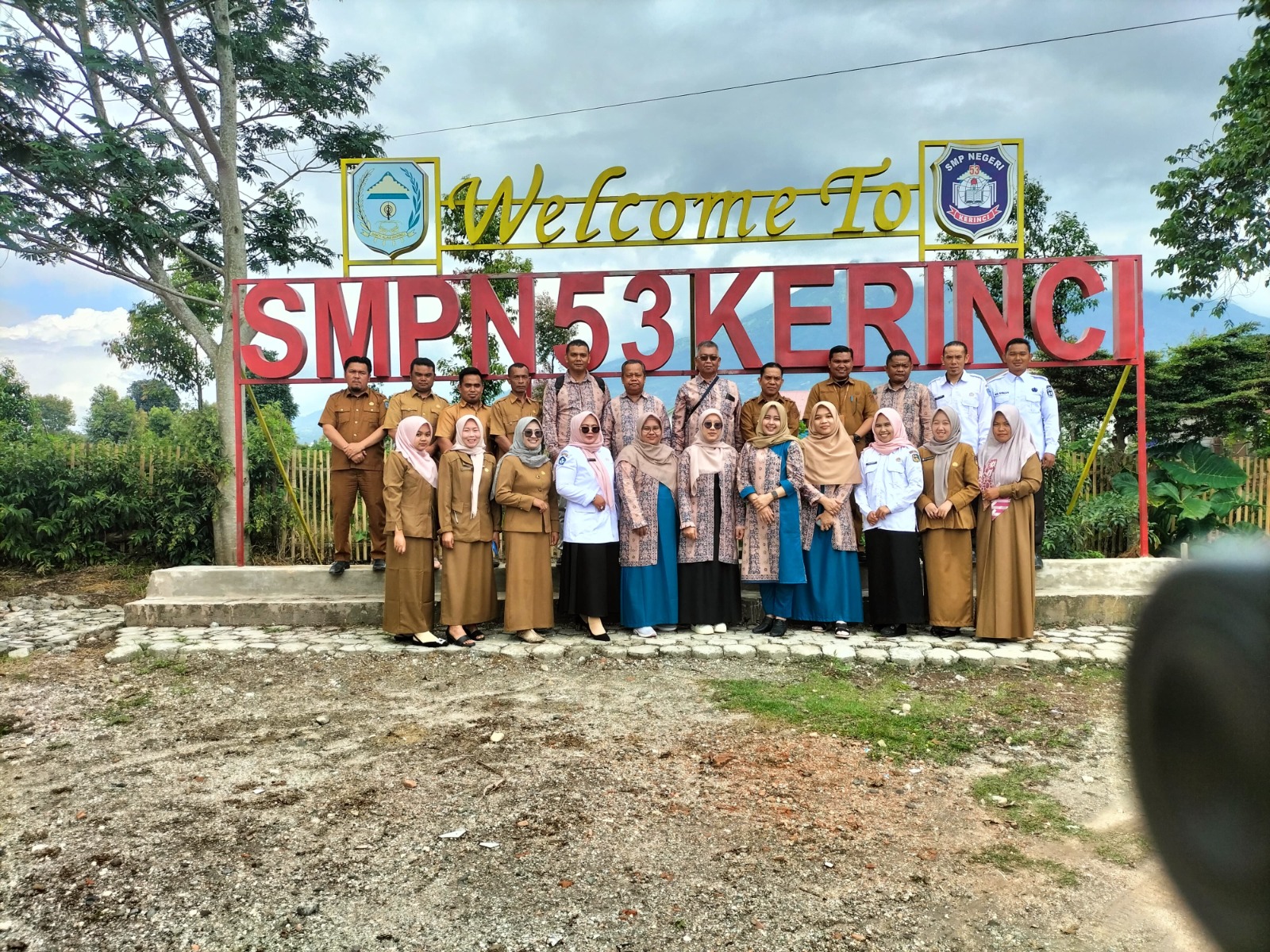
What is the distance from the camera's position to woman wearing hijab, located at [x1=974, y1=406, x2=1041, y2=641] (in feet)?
17.0

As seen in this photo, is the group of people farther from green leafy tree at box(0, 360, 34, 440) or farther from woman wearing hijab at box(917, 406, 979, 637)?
green leafy tree at box(0, 360, 34, 440)

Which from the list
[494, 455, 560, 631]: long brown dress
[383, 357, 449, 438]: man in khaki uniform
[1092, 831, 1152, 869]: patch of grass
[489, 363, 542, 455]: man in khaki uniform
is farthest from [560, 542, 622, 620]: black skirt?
[1092, 831, 1152, 869]: patch of grass

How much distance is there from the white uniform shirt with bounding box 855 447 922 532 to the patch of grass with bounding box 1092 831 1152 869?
279 centimetres

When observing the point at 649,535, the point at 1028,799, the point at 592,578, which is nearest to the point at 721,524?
the point at 649,535

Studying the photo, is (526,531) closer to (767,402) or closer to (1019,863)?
(767,402)

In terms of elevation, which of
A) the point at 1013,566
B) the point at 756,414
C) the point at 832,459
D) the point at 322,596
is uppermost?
the point at 756,414

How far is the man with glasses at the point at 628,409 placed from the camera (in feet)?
19.4

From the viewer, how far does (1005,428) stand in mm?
5230

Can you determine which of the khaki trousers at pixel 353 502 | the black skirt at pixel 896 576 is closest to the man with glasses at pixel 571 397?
the khaki trousers at pixel 353 502

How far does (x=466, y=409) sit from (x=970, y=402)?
3.61m

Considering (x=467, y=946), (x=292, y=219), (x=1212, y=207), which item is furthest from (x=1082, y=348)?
(x=292, y=219)

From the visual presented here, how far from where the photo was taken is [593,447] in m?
5.53

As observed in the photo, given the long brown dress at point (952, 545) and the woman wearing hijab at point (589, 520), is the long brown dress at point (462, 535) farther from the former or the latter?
the long brown dress at point (952, 545)

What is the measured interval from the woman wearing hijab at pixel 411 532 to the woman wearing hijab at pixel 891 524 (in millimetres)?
2855
